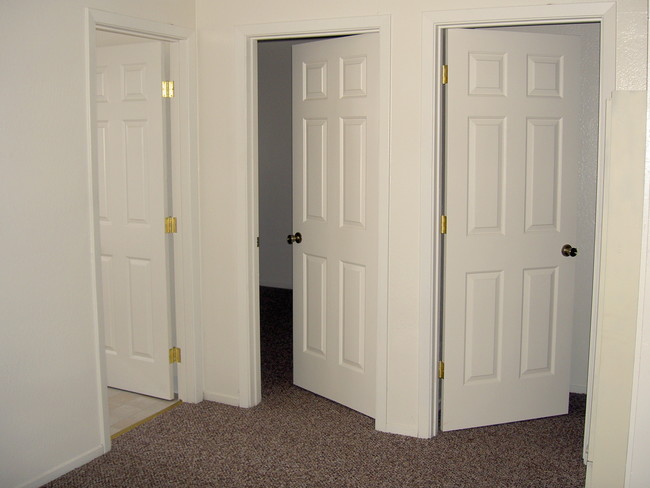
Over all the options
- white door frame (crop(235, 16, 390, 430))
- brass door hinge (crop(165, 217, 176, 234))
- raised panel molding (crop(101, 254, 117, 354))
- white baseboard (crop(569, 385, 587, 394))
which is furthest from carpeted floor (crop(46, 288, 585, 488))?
brass door hinge (crop(165, 217, 176, 234))

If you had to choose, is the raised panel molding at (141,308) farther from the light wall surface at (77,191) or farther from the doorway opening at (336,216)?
the doorway opening at (336,216)

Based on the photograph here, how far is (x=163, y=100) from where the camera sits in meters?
3.89

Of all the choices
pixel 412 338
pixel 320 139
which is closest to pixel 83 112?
pixel 320 139

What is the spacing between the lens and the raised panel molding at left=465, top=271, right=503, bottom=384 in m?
3.65

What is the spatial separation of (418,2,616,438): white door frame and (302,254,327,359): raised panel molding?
73cm

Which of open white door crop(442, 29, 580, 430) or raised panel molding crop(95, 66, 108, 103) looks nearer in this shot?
open white door crop(442, 29, 580, 430)

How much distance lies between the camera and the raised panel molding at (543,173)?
3.64m

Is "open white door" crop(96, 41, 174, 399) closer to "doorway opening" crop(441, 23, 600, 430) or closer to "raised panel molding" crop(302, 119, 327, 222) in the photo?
"raised panel molding" crop(302, 119, 327, 222)

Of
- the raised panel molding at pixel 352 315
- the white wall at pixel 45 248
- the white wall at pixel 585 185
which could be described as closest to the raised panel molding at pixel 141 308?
the white wall at pixel 45 248

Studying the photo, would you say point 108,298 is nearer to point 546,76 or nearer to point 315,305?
point 315,305

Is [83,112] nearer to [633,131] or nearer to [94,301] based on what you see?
[94,301]

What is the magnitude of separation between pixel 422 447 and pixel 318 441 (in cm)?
52

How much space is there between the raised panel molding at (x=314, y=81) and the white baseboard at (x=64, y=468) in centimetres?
217

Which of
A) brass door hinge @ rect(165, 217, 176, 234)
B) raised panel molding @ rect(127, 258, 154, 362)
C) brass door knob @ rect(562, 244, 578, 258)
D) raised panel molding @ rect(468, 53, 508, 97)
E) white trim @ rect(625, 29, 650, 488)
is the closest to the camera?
white trim @ rect(625, 29, 650, 488)
